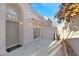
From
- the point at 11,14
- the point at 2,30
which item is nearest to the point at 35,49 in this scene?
the point at 2,30

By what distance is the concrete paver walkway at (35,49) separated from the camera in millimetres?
3061

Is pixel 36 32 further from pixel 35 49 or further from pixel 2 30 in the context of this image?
pixel 2 30

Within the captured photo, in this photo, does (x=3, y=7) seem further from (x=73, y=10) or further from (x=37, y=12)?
(x=73, y=10)

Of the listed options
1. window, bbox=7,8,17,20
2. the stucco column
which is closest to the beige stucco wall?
the stucco column

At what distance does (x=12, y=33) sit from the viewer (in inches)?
131

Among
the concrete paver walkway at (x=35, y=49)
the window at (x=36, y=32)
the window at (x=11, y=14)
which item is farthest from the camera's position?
the window at (x=11, y=14)

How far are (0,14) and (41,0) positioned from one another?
33.1 inches

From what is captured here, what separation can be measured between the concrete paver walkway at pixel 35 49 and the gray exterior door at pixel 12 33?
225 millimetres

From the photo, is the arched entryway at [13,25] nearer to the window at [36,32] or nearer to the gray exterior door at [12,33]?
the gray exterior door at [12,33]

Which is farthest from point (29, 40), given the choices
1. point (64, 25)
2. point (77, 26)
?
point (77, 26)

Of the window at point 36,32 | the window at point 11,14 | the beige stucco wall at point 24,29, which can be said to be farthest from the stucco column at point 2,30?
the window at point 36,32

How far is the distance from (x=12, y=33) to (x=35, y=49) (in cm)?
61

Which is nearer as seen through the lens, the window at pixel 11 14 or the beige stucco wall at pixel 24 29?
the beige stucco wall at pixel 24 29

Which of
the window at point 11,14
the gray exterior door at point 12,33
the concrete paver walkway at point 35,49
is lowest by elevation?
the concrete paver walkway at point 35,49
